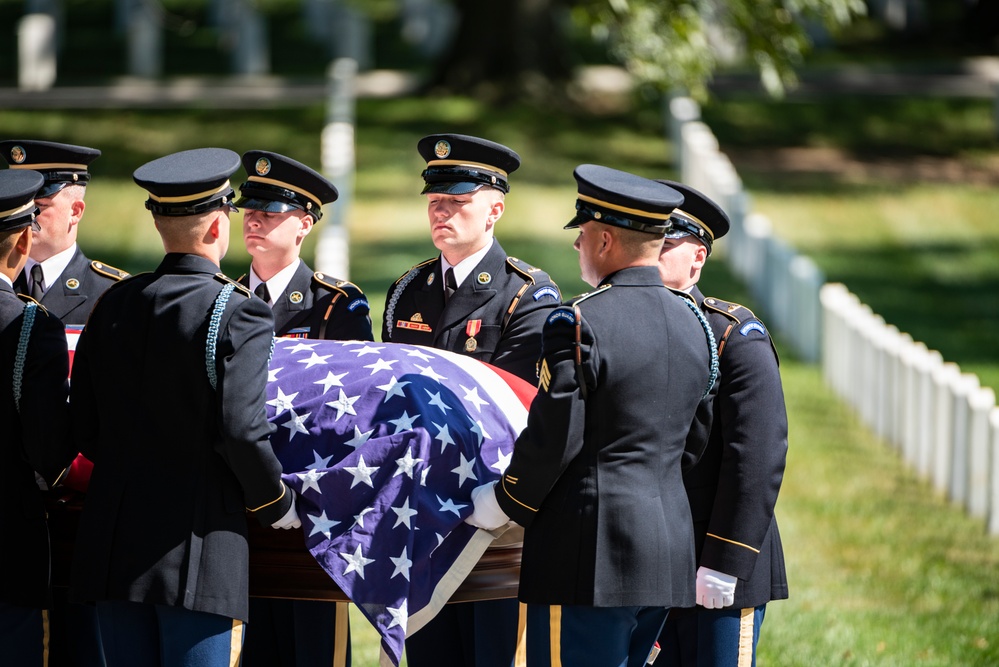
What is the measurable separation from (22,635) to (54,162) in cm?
188

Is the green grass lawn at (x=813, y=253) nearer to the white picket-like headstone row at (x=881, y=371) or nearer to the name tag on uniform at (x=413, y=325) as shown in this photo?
the white picket-like headstone row at (x=881, y=371)

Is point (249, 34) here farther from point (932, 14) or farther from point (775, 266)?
point (775, 266)

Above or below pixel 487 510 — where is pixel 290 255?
above

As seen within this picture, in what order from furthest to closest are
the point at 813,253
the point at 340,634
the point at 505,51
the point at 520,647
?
1. the point at 505,51
2. the point at 813,253
3. the point at 340,634
4. the point at 520,647

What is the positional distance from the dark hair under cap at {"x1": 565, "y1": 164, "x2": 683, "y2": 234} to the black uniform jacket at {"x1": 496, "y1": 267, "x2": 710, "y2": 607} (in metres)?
0.15

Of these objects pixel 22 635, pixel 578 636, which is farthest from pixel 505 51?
pixel 578 636

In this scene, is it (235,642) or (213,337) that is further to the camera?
(235,642)

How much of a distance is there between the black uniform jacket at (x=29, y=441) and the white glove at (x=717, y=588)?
77.5 inches

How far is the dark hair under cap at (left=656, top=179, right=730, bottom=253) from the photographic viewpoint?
14.7 feet

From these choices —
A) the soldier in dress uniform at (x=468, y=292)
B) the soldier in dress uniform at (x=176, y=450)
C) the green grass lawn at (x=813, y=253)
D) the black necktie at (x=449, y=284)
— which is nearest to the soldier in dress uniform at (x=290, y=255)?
the soldier in dress uniform at (x=468, y=292)

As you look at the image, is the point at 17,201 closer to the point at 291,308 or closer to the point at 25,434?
the point at 25,434

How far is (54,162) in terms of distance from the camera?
521 centimetres

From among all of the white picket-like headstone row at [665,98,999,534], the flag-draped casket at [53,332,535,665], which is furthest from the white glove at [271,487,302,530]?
the white picket-like headstone row at [665,98,999,534]

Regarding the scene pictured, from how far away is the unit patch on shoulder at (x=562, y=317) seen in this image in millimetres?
3840
